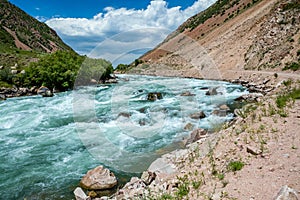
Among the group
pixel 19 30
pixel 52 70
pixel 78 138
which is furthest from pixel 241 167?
pixel 19 30

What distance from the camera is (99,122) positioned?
15734mm

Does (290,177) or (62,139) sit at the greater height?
(290,177)

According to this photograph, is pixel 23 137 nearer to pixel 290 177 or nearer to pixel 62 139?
pixel 62 139

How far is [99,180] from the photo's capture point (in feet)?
25.5

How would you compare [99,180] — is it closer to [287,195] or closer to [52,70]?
[287,195]

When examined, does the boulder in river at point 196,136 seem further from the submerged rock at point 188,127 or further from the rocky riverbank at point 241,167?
the submerged rock at point 188,127

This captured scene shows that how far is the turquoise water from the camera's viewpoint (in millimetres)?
8742

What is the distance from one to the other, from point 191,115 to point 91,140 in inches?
257

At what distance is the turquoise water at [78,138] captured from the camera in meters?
8.74

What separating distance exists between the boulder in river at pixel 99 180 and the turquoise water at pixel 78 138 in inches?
19.6

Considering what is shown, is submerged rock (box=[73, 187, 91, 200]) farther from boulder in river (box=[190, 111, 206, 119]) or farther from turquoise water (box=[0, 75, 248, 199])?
boulder in river (box=[190, 111, 206, 119])

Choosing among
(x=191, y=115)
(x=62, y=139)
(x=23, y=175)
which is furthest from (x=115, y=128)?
(x=23, y=175)

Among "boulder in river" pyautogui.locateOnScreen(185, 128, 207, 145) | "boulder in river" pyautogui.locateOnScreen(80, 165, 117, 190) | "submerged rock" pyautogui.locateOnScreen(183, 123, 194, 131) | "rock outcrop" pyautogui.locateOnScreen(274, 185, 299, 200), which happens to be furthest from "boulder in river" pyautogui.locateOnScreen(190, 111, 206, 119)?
"rock outcrop" pyautogui.locateOnScreen(274, 185, 299, 200)

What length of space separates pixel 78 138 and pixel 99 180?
5677 millimetres
